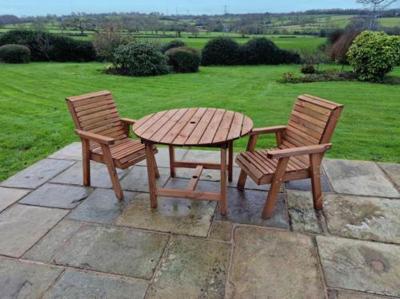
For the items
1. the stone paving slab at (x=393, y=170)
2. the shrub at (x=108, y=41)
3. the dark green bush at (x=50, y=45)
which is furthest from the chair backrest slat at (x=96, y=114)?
the dark green bush at (x=50, y=45)

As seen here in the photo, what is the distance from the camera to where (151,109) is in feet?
20.5

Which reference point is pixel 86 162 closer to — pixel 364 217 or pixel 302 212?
pixel 302 212

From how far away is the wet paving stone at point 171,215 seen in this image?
8.43 feet

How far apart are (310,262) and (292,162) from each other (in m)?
0.94

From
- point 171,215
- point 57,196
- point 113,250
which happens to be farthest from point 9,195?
point 171,215

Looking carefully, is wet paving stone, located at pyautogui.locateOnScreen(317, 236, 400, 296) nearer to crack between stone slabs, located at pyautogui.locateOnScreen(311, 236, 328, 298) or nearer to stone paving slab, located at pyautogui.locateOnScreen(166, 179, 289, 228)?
crack between stone slabs, located at pyautogui.locateOnScreen(311, 236, 328, 298)

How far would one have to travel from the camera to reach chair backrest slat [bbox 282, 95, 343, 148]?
2621mm

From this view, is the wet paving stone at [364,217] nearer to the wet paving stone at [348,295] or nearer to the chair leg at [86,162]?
the wet paving stone at [348,295]

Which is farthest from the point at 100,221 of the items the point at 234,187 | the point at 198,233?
the point at 234,187

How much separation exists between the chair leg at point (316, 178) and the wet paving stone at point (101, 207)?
1680 mm

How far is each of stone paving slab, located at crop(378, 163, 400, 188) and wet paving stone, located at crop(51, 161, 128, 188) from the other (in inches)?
114

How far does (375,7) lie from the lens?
43.7 feet

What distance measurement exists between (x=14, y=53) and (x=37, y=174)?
41.7ft

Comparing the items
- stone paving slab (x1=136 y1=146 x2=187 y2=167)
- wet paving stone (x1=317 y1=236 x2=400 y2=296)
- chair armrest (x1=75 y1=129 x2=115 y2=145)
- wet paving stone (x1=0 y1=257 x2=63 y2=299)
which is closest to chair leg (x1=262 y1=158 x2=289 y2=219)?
wet paving stone (x1=317 y1=236 x2=400 y2=296)
